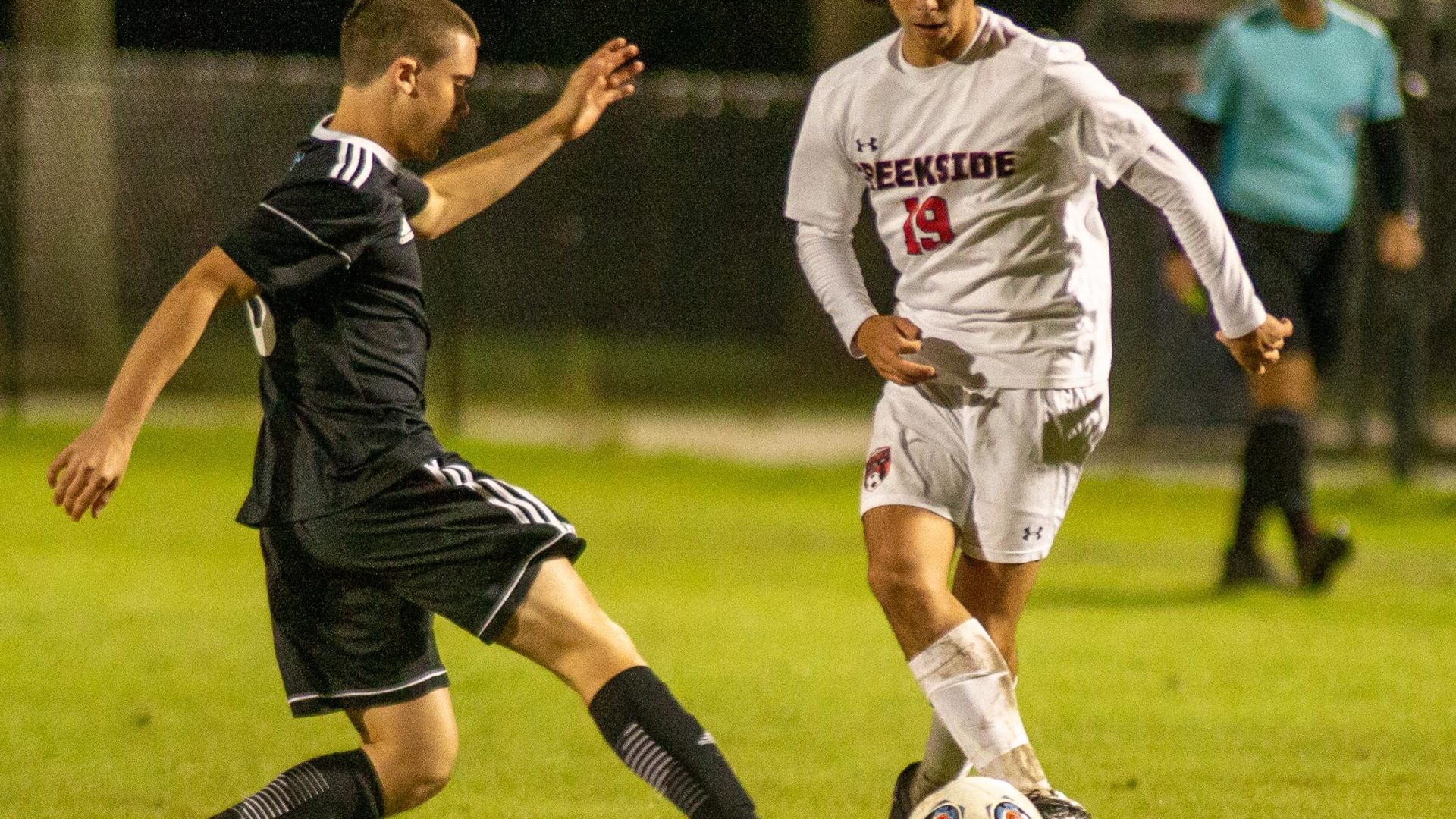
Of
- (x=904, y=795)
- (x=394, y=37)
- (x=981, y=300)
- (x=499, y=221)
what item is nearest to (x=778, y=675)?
(x=904, y=795)

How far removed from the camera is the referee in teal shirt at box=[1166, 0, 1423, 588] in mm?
8422

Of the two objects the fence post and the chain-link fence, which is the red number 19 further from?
the fence post

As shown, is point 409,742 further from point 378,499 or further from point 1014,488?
point 1014,488

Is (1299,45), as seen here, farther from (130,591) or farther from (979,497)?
(130,591)

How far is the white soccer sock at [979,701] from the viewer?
421cm

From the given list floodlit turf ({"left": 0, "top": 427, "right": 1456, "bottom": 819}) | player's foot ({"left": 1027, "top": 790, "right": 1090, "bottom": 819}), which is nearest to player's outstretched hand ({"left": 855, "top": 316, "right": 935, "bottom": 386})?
player's foot ({"left": 1027, "top": 790, "right": 1090, "bottom": 819})

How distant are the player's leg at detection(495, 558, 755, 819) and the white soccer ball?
446 mm

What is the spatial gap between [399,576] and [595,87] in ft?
4.34

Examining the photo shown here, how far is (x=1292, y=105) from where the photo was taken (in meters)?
8.47

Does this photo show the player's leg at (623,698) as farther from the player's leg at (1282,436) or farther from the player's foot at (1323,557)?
the player's foot at (1323,557)

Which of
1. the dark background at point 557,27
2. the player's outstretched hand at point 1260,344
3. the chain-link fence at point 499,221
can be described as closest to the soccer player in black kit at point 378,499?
the player's outstretched hand at point 1260,344

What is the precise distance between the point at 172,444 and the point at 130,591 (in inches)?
202

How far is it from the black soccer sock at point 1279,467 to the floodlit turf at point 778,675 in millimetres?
377

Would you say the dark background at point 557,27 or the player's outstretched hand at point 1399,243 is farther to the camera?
the dark background at point 557,27
